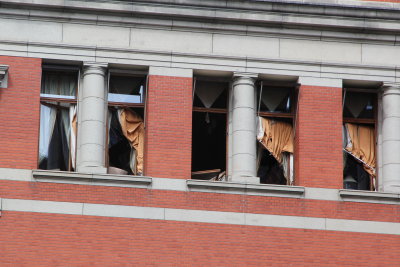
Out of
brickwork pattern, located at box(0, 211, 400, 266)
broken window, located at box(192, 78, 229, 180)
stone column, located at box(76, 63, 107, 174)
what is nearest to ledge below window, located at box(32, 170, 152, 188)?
stone column, located at box(76, 63, 107, 174)

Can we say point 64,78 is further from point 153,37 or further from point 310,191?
point 310,191

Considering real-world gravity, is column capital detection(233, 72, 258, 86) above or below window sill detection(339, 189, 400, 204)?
above

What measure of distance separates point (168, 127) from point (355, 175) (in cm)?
470

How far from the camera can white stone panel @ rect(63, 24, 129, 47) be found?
105 ft

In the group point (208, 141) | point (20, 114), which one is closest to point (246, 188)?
point (208, 141)

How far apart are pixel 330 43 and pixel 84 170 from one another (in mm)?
6709

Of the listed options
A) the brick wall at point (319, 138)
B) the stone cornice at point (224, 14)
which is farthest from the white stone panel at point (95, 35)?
the brick wall at point (319, 138)

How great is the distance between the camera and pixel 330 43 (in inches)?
1302

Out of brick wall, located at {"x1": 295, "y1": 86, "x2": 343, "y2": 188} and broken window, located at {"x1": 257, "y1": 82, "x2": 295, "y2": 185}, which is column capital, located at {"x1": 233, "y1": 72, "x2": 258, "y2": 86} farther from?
brick wall, located at {"x1": 295, "y1": 86, "x2": 343, "y2": 188}

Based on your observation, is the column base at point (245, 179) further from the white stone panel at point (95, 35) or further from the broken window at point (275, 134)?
the white stone panel at point (95, 35)

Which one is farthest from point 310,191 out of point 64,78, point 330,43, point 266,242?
point 64,78

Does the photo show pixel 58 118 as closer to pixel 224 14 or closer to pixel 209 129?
pixel 209 129

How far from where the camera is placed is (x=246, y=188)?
104 feet

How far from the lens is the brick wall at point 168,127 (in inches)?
1244
